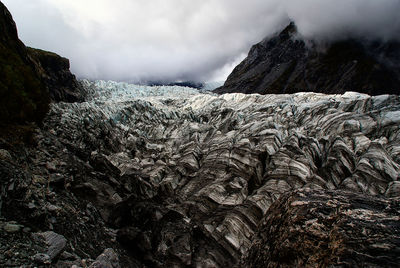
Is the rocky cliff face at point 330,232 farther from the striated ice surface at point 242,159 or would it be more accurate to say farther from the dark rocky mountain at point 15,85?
the dark rocky mountain at point 15,85

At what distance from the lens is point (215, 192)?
21250 mm

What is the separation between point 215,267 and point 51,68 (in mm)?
85459

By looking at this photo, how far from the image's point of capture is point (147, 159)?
32.1 meters

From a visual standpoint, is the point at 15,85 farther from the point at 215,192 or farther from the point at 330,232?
the point at 330,232

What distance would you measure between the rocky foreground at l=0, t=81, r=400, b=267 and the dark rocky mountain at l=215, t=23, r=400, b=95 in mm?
97441

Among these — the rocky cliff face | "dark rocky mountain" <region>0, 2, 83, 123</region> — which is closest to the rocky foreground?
the rocky cliff face

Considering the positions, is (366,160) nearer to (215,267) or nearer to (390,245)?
(215,267)

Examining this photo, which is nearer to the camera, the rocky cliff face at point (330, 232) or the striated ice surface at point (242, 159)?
the rocky cliff face at point (330, 232)

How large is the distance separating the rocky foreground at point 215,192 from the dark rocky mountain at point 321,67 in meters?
97.4

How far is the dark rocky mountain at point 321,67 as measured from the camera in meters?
105

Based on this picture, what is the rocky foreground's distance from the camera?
4656 mm

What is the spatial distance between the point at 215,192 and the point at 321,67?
486 ft

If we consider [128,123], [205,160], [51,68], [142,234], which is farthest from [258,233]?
[51,68]

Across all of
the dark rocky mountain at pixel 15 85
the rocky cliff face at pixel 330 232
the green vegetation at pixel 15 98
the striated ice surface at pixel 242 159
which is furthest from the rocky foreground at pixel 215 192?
the dark rocky mountain at pixel 15 85
